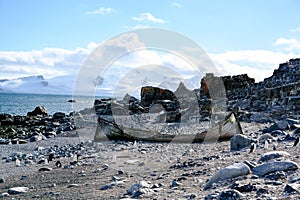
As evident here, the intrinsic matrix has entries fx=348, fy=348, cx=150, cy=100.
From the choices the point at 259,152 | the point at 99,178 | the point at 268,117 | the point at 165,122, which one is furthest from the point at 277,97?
the point at 99,178

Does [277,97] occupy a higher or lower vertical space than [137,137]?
higher

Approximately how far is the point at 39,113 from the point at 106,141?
24.6 meters

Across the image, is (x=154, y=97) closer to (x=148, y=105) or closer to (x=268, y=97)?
(x=148, y=105)

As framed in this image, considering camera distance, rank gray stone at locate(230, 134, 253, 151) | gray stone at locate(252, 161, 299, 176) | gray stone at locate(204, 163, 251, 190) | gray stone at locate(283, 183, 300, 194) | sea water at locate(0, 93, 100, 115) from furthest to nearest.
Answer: sea water at locate(0, 93, 100, 115), gray stone at locate(230, 134, 253, 151), gray stone at locate(204, 163, 251, 190), gray stone at locate(252, 161, 299, 176), gray stone at locate(283, 183, 300, 194)

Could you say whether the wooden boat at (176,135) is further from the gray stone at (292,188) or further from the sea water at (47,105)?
the sea water at (47,105)

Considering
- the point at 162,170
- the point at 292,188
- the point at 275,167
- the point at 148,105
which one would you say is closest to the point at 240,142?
the point at 162,170

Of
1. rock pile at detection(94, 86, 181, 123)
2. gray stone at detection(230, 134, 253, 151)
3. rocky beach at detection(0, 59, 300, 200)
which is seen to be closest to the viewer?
rocky beach at detection(0, 59, 300, 200)

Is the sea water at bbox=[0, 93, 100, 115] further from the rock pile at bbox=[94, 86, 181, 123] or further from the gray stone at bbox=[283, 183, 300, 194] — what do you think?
the gray stone at bbox=[283, 183, 300, 194]

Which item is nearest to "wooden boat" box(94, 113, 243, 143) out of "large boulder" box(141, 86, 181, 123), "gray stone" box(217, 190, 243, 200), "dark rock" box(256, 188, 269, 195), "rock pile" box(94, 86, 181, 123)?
"dark rock" box(256, 188, 269, 195)

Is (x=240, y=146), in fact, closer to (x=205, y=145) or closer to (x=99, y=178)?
(x=205, y=145)

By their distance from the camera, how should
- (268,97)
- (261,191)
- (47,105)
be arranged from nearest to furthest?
1. (261,191)
2. (268,97)
3. (47,105)

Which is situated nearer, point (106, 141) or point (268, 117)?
point (106, 141)

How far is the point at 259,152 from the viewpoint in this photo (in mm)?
7348

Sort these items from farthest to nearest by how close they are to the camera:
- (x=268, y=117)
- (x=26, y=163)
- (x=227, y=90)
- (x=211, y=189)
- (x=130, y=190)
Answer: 1. (x=227, y=90)
2. (x=268, y=117)
3. (x=26, y=163)
4. (x=130, y=190)
5. (x=211, y=189)
